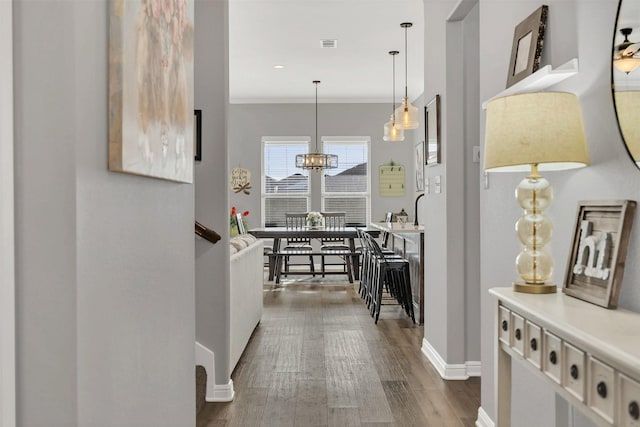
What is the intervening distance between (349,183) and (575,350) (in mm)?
8508

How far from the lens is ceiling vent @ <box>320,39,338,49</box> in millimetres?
6211

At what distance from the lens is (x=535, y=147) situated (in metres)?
1.64

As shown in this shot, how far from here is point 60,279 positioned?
1191mm

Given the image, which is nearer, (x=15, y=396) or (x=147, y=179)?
(x=15, y=396)

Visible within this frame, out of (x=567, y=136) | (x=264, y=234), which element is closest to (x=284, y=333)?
(x=264, y=234)

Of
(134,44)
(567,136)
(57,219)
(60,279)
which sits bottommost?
(60,279)

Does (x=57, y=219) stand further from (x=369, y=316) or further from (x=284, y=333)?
(x=369, y=316)

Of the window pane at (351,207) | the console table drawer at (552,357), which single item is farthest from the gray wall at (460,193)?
the window pane at (351,207)

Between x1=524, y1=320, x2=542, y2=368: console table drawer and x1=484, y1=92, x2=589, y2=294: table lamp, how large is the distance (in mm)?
235

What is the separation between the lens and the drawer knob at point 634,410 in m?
1.01

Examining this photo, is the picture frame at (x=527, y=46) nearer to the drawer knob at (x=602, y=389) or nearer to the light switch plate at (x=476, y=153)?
the light switch plate at (x=476, y=153)

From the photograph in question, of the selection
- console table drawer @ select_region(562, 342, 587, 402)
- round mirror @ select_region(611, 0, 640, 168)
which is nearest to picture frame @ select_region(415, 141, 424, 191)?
round mirror @ select_region(611, 0, 640, 168)

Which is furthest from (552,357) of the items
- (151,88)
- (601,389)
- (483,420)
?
(483,420)

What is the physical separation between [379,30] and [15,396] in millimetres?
5366
